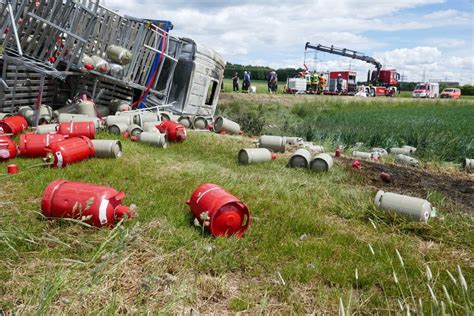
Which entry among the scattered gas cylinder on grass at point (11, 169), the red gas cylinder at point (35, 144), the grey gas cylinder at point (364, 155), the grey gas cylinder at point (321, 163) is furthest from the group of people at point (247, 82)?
the scattered gas cylinder on grass at point (11, 169)

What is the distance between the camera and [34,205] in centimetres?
378

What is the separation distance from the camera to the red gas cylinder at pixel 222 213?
336 centimetres

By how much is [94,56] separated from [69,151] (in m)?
4.10

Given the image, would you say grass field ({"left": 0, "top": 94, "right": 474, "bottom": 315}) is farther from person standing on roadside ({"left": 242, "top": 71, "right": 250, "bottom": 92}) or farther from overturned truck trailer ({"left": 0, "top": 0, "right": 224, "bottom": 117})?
person standing on roadside ({"left": 242, "top": 71, "right": 250, "bottom": 92})

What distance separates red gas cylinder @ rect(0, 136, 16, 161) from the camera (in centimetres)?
525

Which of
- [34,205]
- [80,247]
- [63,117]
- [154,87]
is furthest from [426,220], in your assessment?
[154,87]

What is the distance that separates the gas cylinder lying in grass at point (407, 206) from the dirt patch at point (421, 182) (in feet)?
2.68

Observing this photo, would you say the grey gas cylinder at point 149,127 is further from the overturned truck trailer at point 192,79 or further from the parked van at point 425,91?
the parked van at point 425,91

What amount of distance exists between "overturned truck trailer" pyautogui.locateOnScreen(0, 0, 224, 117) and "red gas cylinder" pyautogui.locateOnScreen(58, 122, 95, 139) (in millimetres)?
1165

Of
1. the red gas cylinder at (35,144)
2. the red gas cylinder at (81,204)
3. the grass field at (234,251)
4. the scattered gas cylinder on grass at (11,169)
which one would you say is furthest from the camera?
the red gas cylinder at (35,144)

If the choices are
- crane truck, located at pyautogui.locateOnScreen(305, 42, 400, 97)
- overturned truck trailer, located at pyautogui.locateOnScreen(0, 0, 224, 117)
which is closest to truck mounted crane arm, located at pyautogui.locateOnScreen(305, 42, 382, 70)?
crane truck, located at pyautogui.locateOnScreen(305, 42, 400, 97)

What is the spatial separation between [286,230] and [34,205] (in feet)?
8.04

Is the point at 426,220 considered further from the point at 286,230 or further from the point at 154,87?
the point at 154,87

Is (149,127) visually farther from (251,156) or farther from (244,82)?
(244,82)
